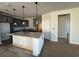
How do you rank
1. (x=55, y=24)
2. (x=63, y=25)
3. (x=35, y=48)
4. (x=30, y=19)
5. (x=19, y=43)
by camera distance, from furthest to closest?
(x=30, y=19)
(x=63, y=25)
(x=55, y=24)
(x=19, y=43)
(x=35, y=48)

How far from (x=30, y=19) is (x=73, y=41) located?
6.80 meters

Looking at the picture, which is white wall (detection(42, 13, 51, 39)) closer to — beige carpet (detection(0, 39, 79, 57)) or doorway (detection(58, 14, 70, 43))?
doorway (detection(58, 14, 70, 43))

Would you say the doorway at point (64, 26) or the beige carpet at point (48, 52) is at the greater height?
the doorway at point (64, 26)

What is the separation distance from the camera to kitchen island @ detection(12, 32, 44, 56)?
373 centimetres

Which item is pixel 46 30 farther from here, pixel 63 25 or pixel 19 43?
pixel 19 43

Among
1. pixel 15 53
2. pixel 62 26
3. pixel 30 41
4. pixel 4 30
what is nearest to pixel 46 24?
pixel 62 26

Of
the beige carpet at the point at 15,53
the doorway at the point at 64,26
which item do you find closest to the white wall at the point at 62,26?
the doorway at the point at 64,26

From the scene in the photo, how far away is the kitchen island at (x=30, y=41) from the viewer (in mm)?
3732

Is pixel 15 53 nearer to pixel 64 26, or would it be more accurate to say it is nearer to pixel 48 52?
pixel 48 52

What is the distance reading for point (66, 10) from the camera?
591 cm

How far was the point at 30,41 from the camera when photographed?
4.64 m

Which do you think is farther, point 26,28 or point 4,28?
point 26,28

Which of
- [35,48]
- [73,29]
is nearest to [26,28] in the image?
[73,29]

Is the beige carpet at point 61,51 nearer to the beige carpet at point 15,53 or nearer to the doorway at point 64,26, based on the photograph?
the beige carpet at point 15,53
